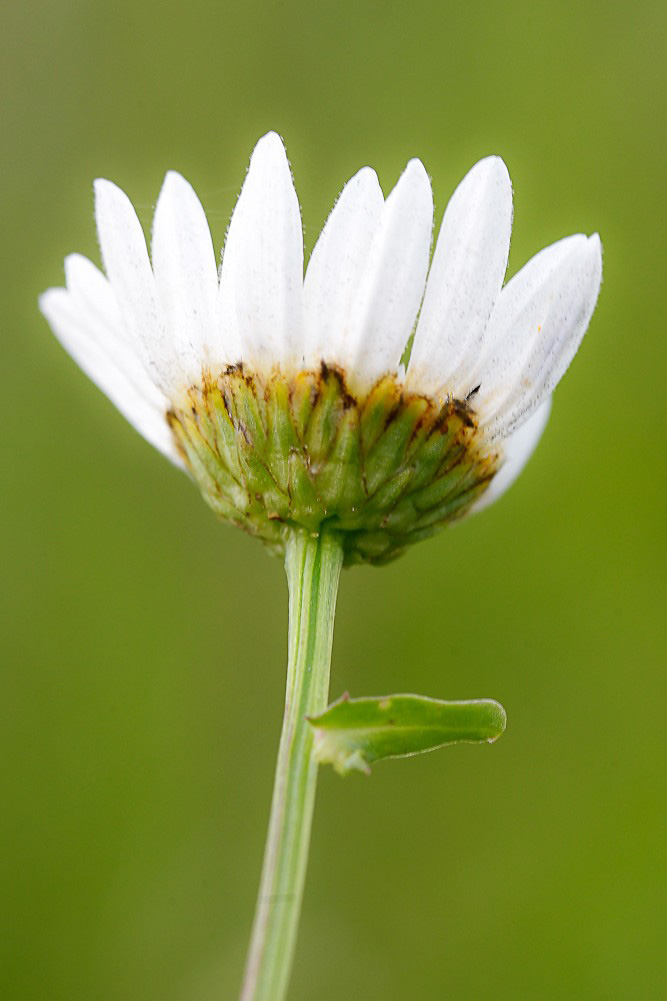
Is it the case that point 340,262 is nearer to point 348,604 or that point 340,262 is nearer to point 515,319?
point 515,319

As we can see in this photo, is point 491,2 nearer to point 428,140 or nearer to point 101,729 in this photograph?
point 428,140

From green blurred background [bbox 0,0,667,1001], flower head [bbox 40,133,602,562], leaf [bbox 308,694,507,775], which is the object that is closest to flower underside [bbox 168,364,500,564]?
flower head [bbox 40,133,602,562]

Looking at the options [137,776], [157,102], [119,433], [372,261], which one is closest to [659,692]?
[137,776]

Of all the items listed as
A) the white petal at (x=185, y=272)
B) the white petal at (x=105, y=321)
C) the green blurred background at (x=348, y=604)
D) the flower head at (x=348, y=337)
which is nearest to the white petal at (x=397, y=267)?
the flower head at (x=348, y=337)

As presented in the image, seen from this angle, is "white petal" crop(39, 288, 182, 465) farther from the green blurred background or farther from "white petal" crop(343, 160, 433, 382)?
the green blurred background

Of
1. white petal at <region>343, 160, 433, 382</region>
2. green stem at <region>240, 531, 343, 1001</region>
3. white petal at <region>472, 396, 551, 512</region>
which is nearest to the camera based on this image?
green stem at <region>240, 531, 343, 1001</region>
